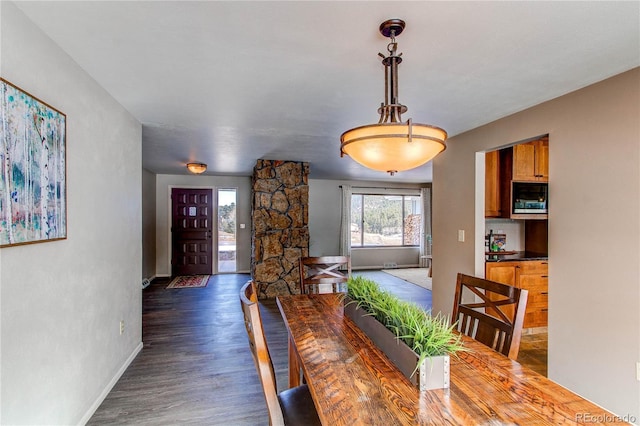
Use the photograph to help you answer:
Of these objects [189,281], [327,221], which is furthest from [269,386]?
[327,221]

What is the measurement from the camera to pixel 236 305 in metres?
4.72

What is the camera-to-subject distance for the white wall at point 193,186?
6867mm

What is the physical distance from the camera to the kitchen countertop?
368cm

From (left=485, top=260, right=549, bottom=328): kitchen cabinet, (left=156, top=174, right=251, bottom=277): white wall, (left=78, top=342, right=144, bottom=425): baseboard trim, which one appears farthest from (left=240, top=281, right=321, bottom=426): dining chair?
(left=156, top=174, right=251, bottom=277): white wall

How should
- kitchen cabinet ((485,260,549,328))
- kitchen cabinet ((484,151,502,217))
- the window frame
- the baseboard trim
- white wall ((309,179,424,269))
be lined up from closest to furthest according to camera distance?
the baseboard trim < kitchen cabinet ((485,260,549,328)) < kitchen cabinet ((484,151,502,217)) < white wall ((309,179,424,269)) < the window frame

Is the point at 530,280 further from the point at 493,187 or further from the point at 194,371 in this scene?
the point at 194,371

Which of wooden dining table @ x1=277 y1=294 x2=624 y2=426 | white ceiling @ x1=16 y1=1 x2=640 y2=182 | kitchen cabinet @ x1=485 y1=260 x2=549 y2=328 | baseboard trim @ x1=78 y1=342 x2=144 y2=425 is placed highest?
white ceiling @ x1=16 y1=1 x2=640 y2=182

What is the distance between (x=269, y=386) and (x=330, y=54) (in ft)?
5.45

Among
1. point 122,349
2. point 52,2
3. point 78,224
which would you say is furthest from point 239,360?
point 52,2

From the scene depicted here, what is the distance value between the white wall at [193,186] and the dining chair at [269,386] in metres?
5.92

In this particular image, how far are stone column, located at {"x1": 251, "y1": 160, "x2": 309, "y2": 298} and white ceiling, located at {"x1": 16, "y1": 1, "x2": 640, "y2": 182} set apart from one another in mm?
2282

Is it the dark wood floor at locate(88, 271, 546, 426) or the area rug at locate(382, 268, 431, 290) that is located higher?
the dark wood floor at locate(88, 271, 546, 426)

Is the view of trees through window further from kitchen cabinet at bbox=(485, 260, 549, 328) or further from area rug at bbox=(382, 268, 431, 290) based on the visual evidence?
kitchen cabinet at bbox=(485, 260, 549, 328)

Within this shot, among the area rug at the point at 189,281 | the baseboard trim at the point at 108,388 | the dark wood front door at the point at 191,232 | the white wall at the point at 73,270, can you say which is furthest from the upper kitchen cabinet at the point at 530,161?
the dark wood front door at the point at 191,232
